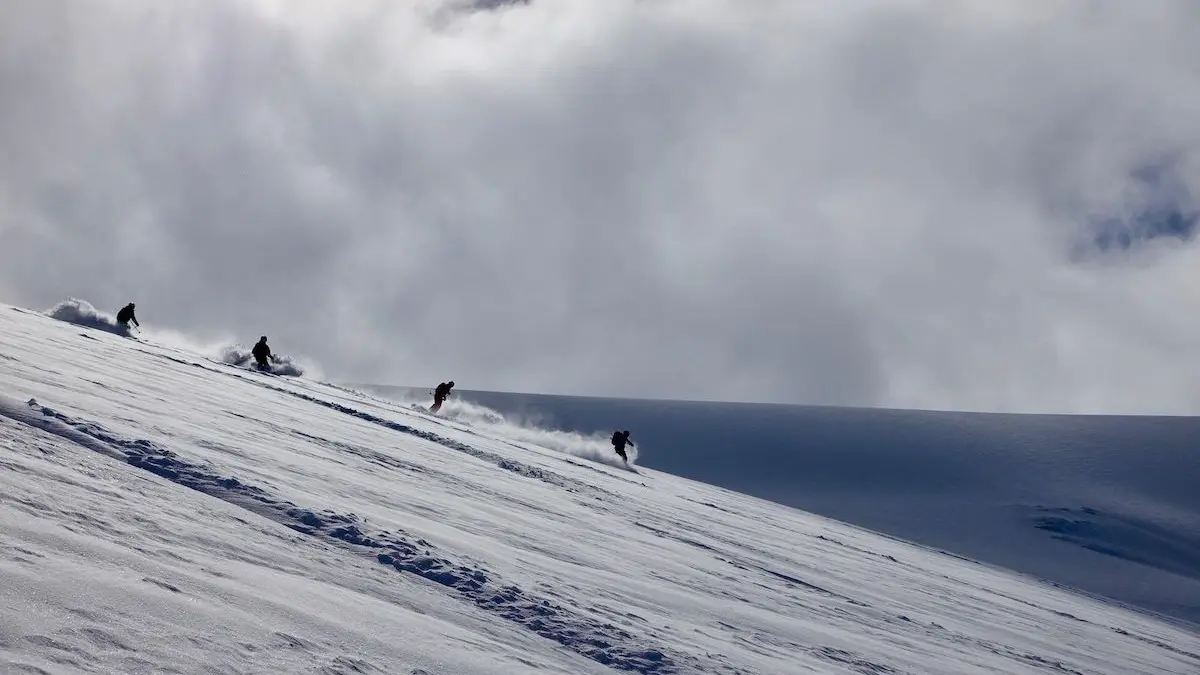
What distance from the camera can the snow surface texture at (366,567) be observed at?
19.6 feet

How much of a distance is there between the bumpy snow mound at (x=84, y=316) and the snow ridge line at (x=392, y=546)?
1003 inches

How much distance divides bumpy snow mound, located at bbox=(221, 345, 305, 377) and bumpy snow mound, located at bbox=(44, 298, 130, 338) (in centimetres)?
427

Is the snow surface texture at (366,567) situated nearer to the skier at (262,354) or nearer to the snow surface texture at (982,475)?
the skier at (262,354)

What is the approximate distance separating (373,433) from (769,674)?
12.0 m

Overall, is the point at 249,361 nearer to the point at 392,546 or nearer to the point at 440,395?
the point at 440,395

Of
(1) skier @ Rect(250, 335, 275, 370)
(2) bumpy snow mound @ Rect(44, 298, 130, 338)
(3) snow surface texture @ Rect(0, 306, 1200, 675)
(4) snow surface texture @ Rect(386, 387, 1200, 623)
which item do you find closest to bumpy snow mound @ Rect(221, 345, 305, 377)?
(1) skier @ Rect(250, 335, 275, 370)

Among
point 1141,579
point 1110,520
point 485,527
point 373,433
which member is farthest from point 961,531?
point 485,527

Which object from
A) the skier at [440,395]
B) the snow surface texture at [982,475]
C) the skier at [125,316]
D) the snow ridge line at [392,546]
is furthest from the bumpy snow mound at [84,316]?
the snow ridge line at [392,546]

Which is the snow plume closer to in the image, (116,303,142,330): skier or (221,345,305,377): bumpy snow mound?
(221,345,305,377): bumpy snow mound

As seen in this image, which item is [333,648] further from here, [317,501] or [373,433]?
[373,433]

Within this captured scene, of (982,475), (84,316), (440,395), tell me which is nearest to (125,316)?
(84,316)

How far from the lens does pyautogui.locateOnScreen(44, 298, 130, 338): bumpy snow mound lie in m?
32.9

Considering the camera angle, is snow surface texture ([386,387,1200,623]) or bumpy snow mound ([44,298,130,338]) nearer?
bumpy snow mound ([44,298,130,338])

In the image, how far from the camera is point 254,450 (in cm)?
1229
